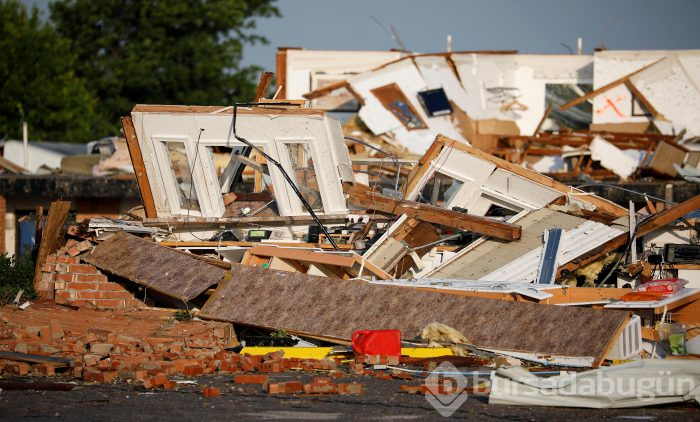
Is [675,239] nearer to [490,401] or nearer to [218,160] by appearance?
[490,401]

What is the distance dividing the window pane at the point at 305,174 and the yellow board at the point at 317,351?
141 inches

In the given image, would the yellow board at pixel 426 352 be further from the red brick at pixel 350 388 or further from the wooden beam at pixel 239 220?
the wooden beam at pixel 239 220

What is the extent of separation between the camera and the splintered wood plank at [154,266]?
43.2ft

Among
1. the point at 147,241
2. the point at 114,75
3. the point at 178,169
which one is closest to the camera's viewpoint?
the point at 147,241

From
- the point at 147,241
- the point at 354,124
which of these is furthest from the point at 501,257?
the point at 354,124

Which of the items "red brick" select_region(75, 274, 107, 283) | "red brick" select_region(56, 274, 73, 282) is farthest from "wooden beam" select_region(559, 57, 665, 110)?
"red brick" select_region(56, 274, 73, 282)

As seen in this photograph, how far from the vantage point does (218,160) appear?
25.0 meters

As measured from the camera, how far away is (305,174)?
1513cm

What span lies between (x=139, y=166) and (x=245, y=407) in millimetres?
6672

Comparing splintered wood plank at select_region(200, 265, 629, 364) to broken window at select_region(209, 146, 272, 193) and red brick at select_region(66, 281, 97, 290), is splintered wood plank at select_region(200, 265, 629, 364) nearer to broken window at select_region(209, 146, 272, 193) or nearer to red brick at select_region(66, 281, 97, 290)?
red brick at select_region(66, 281, 97, 290)

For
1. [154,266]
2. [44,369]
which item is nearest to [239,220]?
[154,266]

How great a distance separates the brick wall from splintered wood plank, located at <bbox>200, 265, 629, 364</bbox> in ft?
5.53

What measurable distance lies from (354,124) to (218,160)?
10.2 ft

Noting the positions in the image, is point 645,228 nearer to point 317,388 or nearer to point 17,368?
point 317,388
